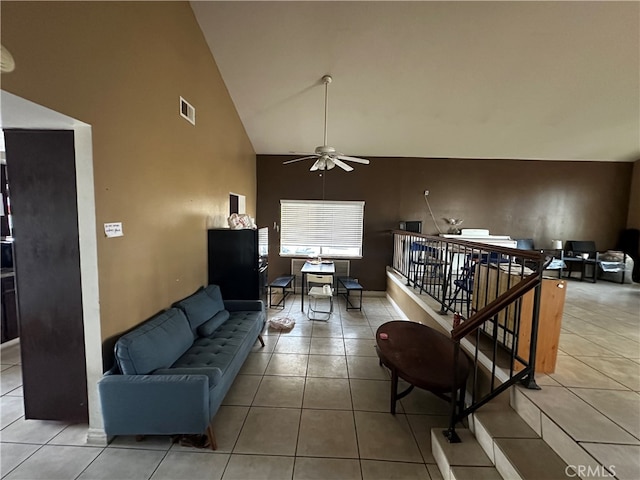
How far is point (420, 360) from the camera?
2.26 m

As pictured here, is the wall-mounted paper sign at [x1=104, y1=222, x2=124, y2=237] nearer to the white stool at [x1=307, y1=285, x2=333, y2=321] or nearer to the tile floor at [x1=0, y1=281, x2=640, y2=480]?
the tile floor at [x1=0, y1=281, x2=640, y2=480]

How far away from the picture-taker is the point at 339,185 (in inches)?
234

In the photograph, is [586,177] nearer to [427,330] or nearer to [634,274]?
[634,274]

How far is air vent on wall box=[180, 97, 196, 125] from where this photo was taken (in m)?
2.91

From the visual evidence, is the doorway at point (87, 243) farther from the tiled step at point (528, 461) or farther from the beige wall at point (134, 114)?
the tiled step at point (528, 461)

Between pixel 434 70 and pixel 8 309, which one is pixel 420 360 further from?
pixel 8 309

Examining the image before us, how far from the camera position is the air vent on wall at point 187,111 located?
9.55ft

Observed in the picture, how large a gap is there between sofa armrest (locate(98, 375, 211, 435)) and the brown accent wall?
4364 millimetres

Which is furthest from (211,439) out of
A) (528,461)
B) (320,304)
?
(320,304)

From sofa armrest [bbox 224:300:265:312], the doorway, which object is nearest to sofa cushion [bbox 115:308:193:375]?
the doorway

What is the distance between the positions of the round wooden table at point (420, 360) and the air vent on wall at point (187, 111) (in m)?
3.17

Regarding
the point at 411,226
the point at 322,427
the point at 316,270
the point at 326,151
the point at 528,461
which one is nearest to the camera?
the point at 528,461

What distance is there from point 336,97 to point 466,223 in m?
4.08

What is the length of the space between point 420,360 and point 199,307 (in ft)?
7.44
